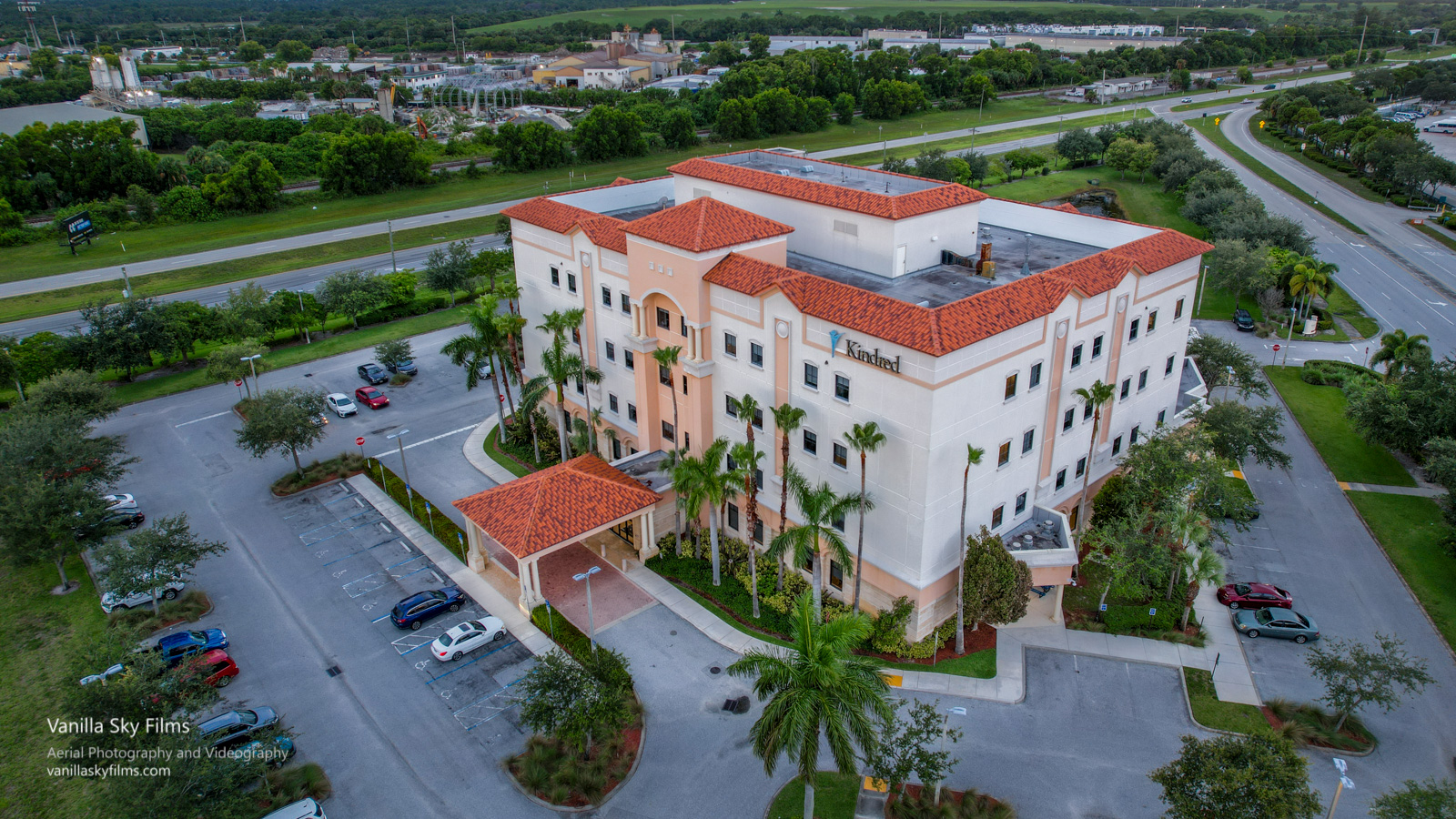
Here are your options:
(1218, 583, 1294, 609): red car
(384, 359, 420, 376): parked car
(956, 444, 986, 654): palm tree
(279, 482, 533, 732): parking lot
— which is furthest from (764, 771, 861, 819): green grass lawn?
(384, 359, 420, 376): parked car

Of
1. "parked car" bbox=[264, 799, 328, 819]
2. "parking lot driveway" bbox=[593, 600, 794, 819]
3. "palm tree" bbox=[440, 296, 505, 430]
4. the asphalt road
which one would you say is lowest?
"parking lot driveway" bbox=[593, 600, 794, 819]

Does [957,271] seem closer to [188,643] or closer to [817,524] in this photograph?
[817,524]

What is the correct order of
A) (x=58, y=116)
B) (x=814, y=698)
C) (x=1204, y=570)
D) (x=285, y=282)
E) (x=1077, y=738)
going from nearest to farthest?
(x=814, y=698)
(x=1077, y=738)
(x=1204, y=570)
(x=285, y=282)
(x=58, y=116)

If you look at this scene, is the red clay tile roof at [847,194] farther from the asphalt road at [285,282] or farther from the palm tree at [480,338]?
the asphalt road at [285,282]

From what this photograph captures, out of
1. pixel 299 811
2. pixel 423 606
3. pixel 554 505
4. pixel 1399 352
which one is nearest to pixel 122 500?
pixel 423 606

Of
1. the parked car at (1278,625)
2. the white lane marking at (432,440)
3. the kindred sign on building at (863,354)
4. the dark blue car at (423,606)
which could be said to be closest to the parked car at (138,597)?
the dark blue car at (423,606)

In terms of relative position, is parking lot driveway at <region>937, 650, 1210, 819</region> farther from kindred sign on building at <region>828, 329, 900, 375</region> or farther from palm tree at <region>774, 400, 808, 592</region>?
kindred sign on building at <region>828, 329, 900, 375</region>
